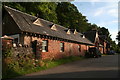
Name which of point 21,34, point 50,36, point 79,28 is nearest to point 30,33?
point 21,34

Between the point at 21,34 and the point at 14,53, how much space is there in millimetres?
4172

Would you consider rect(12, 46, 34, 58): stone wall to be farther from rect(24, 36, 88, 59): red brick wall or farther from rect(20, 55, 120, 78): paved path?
rect(20, 55, 120, 78): paved path

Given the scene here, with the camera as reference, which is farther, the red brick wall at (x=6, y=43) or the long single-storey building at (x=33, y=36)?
the long single-storey building at (x=33, y=36)

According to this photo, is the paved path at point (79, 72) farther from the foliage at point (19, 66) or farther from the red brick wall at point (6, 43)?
the red brick wall at point (6, 43)

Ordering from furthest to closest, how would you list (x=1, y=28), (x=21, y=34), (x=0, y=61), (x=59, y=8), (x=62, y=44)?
(x=59, y=8), (x=62, y=44), (x=1, y=28), (x=21, y=34), (x=0, y=61)

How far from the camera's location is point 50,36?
756 inches

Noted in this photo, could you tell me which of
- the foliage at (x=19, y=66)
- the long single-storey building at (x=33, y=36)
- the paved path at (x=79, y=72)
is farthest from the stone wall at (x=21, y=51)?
the paved path at (x=79, y=72)

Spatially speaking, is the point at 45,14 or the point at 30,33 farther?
the point at 45,14

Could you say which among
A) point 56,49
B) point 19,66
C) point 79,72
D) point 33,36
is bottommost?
point 79,72

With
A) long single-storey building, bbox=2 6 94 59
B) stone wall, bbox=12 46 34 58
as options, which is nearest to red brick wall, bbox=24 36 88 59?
long single-storey building, bbox=2 6 94 59

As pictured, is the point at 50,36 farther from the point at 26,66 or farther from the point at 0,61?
the point at 0,61

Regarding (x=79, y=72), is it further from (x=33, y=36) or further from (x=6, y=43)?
(x=33, y=36)

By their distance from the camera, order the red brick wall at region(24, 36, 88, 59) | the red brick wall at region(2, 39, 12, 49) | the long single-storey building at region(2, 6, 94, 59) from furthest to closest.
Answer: the red brick wall at region(24, 36, 88, 59) → the long single-storey building at region(2, 6, 94, 59) → the red brick wall at region(2, 39, 12, 49)

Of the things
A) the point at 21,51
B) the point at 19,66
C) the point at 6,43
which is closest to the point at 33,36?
the point at 21,51
